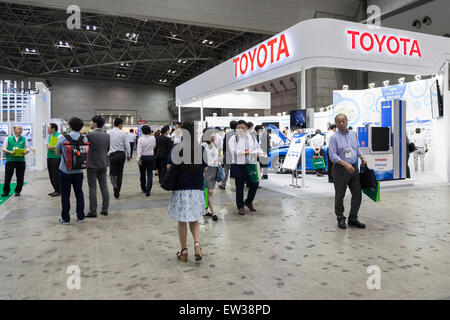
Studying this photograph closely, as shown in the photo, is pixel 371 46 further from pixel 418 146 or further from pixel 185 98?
pixel 185 98

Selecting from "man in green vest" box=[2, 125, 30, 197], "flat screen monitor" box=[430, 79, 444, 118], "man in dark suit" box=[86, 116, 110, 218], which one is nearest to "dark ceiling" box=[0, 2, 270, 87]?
"man in green vest" box=[2, 125, 30, 197]

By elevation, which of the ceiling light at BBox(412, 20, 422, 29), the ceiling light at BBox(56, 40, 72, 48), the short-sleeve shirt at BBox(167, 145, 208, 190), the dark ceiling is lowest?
the short-sleeve shirt at BBox(167, 145, 208, 190)

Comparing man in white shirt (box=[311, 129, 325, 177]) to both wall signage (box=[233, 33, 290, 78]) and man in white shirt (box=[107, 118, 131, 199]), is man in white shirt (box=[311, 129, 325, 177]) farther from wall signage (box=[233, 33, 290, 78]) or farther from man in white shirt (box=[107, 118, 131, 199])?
man in white shirt (box=[107, 118, 131, 199])

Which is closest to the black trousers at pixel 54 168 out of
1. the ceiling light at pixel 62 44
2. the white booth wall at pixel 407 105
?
the white booth wall at pixel 407 105

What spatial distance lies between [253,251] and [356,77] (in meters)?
18.9

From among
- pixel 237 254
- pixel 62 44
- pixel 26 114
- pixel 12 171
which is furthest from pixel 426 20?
pixel 62 44

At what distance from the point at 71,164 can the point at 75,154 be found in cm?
14

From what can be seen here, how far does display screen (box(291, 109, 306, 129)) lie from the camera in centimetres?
709

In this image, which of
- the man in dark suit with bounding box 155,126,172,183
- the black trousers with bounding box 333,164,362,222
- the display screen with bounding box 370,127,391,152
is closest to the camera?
the black trousers with bounding box 333,164,362,222

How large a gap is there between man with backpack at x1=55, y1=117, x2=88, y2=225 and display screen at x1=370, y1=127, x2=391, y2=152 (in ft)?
19.8

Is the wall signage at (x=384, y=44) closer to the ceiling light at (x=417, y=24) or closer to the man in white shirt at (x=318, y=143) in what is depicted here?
the man in white shirt at (x=318, y=143)

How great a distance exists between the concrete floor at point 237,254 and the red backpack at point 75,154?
33.1 inches

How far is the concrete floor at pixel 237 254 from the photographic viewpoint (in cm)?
255
